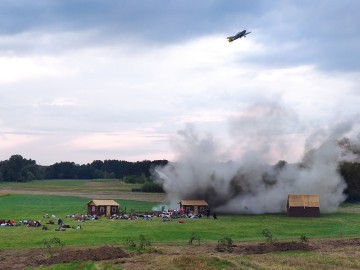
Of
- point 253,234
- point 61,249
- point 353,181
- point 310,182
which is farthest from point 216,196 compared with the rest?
point 61,249

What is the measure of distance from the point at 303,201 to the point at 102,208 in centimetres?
3190

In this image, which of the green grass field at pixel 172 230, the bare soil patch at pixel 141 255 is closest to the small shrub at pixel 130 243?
the green grass field at pixel 172 230

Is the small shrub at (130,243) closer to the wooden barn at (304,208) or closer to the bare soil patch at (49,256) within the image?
the bare soil patch at (49,256)

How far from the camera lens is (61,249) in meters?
45.3

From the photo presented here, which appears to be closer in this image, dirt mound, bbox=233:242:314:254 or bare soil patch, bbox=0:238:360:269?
bare soil patch, bbox=0:238:360:269

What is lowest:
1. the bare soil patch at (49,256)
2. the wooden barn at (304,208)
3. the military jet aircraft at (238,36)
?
the bare soil patch at (49,256)

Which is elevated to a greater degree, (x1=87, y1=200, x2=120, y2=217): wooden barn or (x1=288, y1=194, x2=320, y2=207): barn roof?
(x1=288, y1=194, x2=320, y2=207): barn roof

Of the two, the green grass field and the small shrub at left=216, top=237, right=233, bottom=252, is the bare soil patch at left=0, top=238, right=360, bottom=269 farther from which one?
the green grass field

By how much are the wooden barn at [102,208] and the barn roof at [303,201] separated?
27.9 metres

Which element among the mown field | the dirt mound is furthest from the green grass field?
the dirt mound

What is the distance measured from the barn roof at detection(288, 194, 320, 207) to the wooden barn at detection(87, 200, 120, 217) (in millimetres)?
27856

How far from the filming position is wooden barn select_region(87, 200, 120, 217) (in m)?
85.6

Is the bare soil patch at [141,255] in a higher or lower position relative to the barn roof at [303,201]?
lower

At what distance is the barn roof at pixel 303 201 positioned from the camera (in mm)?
85562
